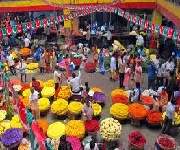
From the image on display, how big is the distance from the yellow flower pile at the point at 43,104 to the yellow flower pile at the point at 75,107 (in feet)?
3.55

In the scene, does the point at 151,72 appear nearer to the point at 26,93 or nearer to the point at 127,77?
the point at 127,77

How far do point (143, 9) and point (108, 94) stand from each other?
1096 centimetres

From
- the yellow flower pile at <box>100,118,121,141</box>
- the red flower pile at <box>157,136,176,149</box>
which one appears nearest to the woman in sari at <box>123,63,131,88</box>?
the yellow flower pile at <box>100,118,121,141</box>

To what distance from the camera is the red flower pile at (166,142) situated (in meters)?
11.2

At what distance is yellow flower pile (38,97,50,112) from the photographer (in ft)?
46.0

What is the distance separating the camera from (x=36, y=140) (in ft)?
26.3

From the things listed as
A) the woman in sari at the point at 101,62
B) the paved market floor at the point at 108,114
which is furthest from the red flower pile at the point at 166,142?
the woman in sari at the point at 101,62

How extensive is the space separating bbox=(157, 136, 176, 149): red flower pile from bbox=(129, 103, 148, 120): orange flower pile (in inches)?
71.7

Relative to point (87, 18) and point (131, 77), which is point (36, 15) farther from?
point (131, 77)

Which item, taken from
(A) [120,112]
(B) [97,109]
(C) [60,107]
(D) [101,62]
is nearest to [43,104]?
(C) [60,107]

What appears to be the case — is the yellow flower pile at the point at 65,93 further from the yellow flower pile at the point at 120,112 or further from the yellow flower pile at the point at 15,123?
the yellow flower pile at the point at 15,123

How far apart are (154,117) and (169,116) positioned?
1.04m

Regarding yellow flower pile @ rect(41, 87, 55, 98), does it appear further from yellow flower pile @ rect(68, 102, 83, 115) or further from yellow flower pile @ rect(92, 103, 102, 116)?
yellow flower pile @ rect(92, 103, 102, 116)

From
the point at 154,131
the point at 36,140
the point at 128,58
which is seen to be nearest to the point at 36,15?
the point at 128,58
